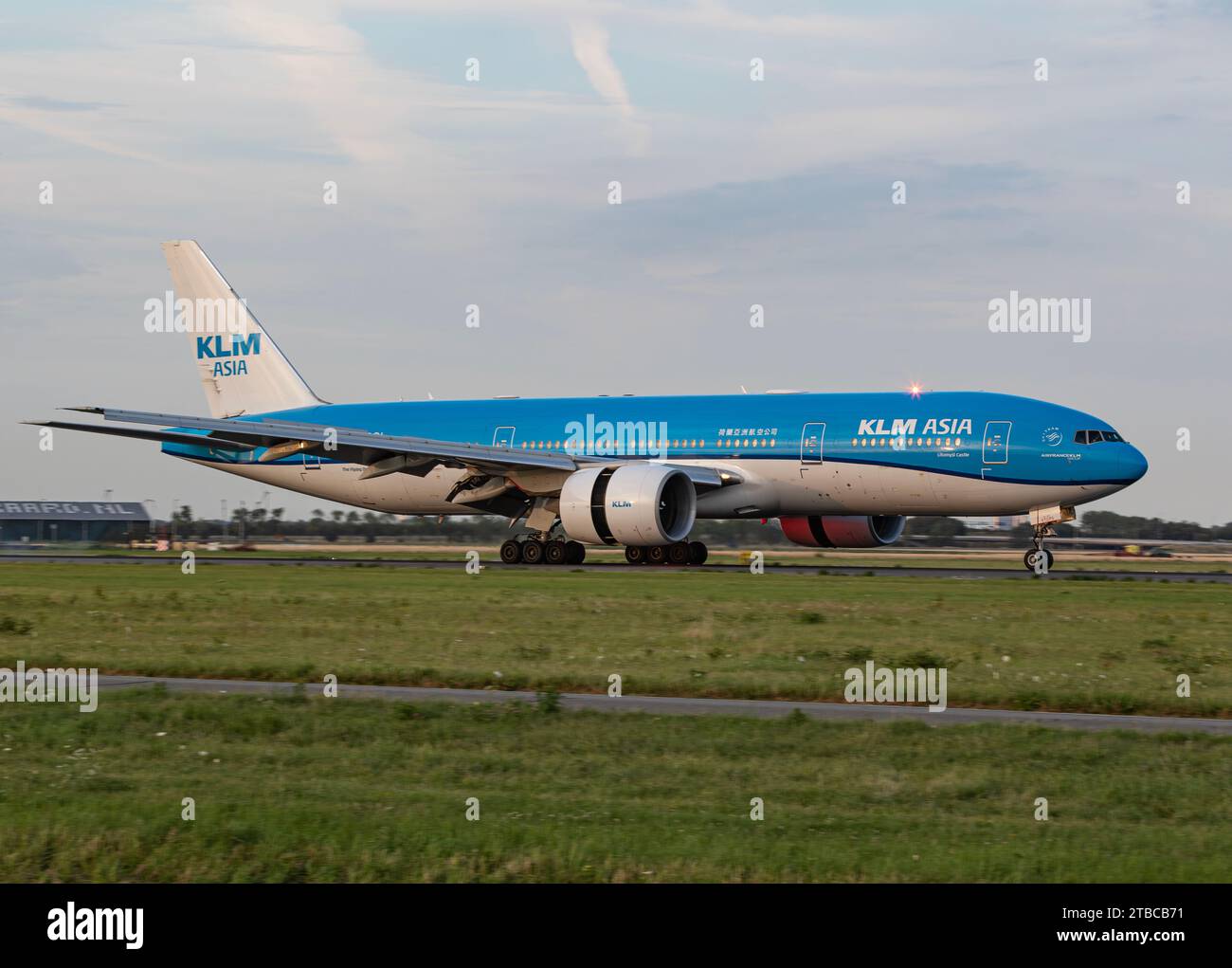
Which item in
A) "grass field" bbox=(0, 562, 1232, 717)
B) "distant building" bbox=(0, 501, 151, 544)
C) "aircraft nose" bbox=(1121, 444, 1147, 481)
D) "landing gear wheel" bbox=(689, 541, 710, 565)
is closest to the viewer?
"grass field" bbox=(0, 562, 1232, 717)

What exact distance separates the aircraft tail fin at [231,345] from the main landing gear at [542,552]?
476 inches

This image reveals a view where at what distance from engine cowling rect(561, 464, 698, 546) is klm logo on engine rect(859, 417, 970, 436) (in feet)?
Result: 17.3

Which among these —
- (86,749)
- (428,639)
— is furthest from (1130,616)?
(86,749)

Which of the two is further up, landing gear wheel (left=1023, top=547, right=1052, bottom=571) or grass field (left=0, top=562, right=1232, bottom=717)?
landing gear wheel (left=1023, top=547, right=1052, bottom=571)

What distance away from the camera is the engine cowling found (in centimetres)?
4044

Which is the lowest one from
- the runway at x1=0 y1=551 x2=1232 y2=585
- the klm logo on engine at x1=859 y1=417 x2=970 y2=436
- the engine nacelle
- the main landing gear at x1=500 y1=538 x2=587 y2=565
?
the runway at x1=0 y1=551 x2=1232 y2=585

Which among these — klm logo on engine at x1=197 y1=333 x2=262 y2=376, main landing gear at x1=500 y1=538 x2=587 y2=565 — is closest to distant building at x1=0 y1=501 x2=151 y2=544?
klm logo on engine at x1=197 y1=333 x2=262 y2=376

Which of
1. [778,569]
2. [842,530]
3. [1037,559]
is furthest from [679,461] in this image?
[1037,559]

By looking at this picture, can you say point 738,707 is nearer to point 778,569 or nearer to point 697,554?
point 778,569

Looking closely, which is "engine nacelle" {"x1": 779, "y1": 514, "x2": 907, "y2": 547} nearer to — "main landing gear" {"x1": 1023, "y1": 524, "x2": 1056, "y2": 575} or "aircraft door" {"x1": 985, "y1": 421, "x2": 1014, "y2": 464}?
"main landing gear" {"x1": 1023, "y1": 524, "x2": 1056, "y2": 575}

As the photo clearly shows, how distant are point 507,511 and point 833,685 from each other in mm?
29905

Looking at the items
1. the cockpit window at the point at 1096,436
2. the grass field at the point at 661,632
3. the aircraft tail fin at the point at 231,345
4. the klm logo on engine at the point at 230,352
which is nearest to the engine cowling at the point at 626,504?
the grass field at the point at 661,632

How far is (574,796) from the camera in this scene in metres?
11.8

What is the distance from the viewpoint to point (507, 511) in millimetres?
47844
